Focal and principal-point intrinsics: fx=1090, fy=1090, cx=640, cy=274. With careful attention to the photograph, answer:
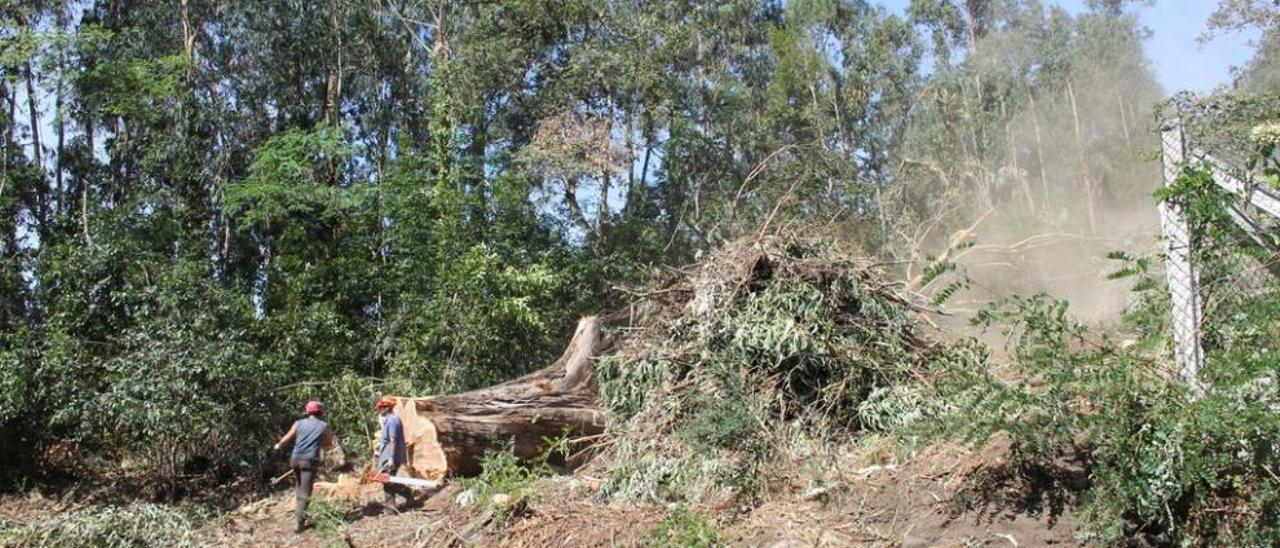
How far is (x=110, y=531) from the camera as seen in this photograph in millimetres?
9062

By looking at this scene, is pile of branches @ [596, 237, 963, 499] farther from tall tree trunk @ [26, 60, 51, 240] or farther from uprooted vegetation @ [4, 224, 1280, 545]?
tall tree trunk @ [26, 60, 51, 240]

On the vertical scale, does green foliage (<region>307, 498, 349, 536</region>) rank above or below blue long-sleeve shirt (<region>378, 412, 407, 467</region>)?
below

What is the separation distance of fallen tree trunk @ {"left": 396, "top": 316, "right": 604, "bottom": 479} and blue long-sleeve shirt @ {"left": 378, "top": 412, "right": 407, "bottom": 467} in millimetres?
455

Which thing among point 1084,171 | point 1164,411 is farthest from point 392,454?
point 1084,171

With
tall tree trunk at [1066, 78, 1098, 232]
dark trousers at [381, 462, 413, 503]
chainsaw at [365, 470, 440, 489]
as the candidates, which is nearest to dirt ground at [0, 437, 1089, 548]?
chainsaw at [365, 470, 440, 489]

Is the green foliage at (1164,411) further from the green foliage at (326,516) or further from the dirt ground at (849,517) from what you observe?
the green foliage at (326,516)

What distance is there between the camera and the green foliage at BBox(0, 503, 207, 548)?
8.94m

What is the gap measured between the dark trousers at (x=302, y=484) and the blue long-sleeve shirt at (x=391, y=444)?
2.02 ft

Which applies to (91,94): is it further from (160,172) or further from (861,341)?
(861,341)

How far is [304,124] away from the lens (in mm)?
25609

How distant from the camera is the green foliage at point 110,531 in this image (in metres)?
8.94

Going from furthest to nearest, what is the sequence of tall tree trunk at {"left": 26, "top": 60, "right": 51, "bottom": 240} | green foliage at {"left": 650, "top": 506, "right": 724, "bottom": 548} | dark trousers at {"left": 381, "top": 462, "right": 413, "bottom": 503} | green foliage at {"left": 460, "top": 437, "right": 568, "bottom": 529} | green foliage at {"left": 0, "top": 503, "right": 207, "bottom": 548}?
1. tall tree trunk at {"left": 26, "top": 60, "right": 51, "bottom": 240}
2. dark trousers at {"left": 381, "top": 462, "right": 413, "bottom": 503}
3. green foliage at {"left": 0, "top": 503, "right": 207, "bottom": 548}
4. green foliage at {"left": 460, "top": 437, "right": 568, "bottom": 529}
5. green foliage at {"left": 650, "top": 506, "right": 724, "bottom": 548}

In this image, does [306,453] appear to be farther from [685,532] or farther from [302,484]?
[685,532]

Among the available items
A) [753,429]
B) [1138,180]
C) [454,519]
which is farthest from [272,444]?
[1138,180]
